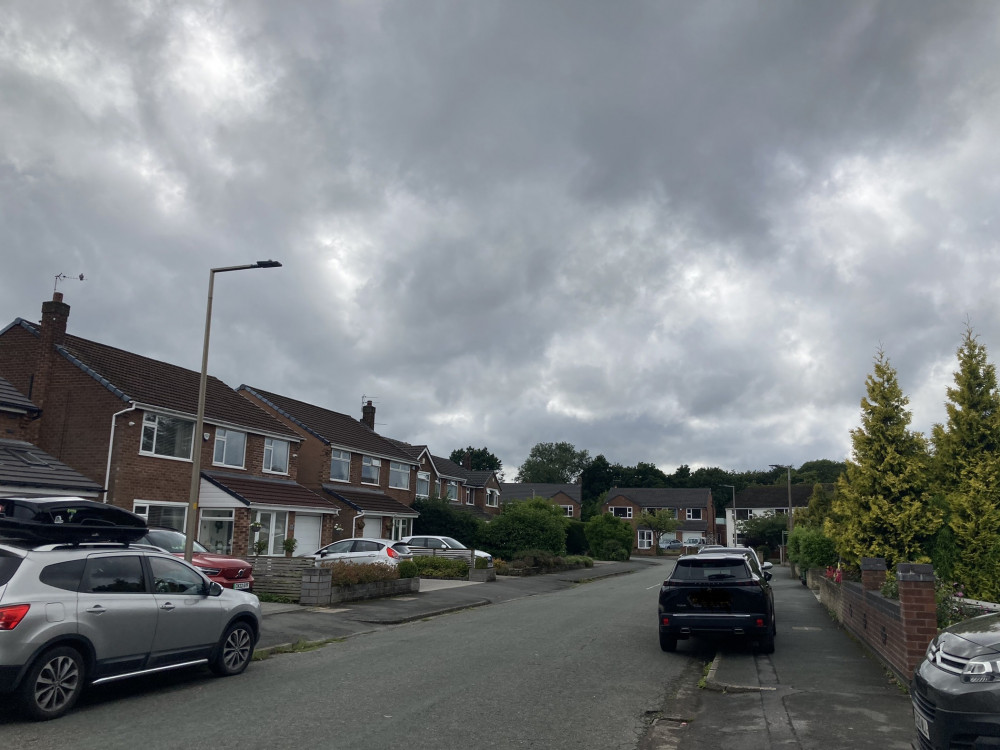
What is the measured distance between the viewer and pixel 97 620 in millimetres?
7805

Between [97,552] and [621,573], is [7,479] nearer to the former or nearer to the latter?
[97,552]

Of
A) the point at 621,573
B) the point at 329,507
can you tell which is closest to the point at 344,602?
the point at 329,507

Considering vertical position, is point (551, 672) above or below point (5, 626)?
below

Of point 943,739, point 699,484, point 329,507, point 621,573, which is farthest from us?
point 699,484

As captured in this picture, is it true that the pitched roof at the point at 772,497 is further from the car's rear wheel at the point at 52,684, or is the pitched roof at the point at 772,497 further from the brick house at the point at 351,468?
the car's rear wheel at the point at 52,684

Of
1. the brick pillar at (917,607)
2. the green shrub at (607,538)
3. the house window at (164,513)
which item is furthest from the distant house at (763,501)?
the brick pillar at (917,607)

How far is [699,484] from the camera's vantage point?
401ft

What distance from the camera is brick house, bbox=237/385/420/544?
125 feet

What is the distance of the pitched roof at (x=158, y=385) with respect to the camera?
84.8ft

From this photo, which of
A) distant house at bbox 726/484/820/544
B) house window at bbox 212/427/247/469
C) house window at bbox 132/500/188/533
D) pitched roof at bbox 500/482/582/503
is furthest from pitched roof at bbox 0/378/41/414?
A: distant house at bbox 726/484/820/544

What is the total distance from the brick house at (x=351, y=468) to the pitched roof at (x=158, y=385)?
330 cm

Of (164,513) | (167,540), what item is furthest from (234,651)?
(164,513)

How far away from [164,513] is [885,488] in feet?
73.7

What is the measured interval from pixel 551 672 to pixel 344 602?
9.85 metres
